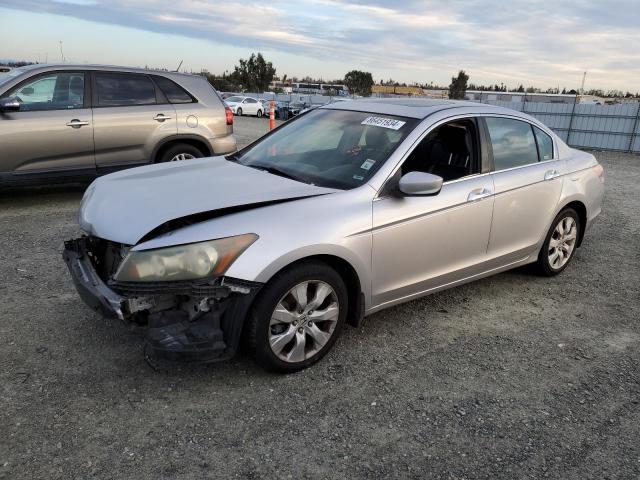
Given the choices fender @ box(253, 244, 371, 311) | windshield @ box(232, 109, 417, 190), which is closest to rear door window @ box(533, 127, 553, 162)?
windshield @ box(232, 109, 417, 190)

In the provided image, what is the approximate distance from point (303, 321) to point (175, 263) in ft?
2.78

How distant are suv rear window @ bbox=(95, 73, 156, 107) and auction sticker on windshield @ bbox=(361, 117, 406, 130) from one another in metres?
4.46

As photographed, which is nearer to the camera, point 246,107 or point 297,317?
point 297,317

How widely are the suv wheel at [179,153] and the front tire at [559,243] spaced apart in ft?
16.5

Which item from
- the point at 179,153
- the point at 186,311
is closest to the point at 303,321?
the point at 186,311

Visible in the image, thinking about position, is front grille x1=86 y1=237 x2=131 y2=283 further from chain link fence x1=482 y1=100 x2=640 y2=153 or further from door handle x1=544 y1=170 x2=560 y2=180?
chain link fence x1=482 y1=100 x2=640 y2=153

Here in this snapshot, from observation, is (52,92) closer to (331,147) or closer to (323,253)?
(331,147)

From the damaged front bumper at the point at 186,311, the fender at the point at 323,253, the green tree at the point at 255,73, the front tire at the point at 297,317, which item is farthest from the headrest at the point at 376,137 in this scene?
the green tree at the point at 255,73

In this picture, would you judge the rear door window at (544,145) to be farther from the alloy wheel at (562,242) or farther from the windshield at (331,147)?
the windshield at (331,147)

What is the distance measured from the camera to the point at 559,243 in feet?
16.5

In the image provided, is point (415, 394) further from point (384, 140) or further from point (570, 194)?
point (570, 194)

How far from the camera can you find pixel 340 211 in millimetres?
3260

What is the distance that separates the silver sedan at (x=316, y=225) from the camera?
2.87m

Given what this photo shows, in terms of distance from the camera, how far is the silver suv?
6.51 metres
